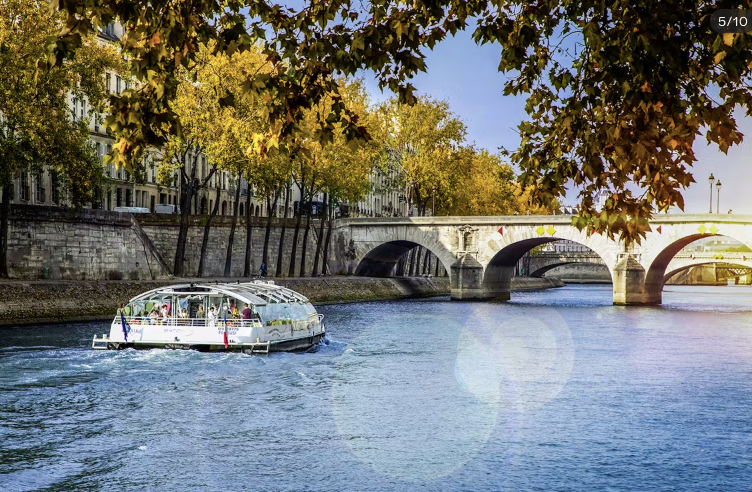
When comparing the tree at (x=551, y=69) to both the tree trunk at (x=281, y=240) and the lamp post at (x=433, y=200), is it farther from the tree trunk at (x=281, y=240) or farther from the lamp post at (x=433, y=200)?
the lamp post at (x=433, y=200)

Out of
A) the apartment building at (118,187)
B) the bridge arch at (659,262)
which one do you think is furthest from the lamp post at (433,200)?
the bridge arch at (659,262)

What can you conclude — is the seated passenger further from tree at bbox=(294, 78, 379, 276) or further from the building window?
the building window

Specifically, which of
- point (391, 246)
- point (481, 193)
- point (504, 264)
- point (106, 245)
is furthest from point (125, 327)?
point (481, 193)

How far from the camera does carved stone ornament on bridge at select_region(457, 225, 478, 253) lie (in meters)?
86.1

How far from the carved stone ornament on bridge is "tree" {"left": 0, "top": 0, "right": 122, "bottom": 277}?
40.9 metres

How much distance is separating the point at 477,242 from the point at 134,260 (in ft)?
108

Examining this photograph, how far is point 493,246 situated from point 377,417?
60.0 m

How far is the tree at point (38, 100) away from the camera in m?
45.2

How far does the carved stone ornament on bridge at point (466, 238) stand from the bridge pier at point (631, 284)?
12.2 m

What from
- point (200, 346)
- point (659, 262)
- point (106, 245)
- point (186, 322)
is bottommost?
point (200, 346)

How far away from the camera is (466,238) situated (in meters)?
86.3

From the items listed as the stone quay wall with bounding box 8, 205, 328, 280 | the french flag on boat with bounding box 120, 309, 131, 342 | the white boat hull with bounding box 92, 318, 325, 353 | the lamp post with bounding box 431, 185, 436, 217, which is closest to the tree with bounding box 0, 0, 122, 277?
the stone quay wall with bounding box 8, 205, 328, 280

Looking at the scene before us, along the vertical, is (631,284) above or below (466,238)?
below

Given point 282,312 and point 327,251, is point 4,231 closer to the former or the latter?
point 282,312
